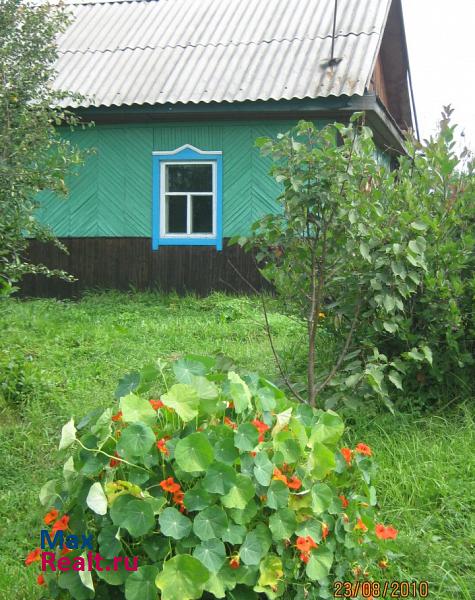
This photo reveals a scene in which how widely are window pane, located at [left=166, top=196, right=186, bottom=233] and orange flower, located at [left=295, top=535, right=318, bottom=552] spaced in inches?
328

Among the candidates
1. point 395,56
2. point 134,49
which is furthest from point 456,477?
point 395,56

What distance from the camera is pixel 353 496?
107 inches

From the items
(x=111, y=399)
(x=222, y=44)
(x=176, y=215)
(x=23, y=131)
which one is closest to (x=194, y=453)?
(x=111, y=399)

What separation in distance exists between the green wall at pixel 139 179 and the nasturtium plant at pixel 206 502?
7486 millimetres

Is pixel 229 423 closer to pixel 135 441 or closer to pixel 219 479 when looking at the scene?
pixel 219 479

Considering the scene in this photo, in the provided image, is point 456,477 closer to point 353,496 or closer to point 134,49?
point 353,496

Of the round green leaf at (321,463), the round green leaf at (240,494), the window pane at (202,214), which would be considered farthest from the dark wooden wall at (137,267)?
the round green leaf at (240,494)

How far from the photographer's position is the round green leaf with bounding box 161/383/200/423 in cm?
235

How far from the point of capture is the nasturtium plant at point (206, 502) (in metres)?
2.20

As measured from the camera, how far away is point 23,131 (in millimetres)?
4863

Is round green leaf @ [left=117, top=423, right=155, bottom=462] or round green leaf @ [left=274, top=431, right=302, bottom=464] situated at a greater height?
round green leaf @ [left=117, top=423, right=155, bottom=462]

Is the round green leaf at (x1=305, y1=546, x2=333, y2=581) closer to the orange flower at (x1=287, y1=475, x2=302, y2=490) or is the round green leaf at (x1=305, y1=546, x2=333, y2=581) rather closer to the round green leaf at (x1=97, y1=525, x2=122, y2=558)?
the orange flower at (x1=287, y1=475, x2=302, y2=490)

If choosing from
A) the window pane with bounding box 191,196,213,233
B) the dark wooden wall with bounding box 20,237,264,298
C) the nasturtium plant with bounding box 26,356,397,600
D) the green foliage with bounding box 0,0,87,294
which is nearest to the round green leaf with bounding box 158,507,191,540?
the nasturtium plant with bounding box 26,356,397,600
